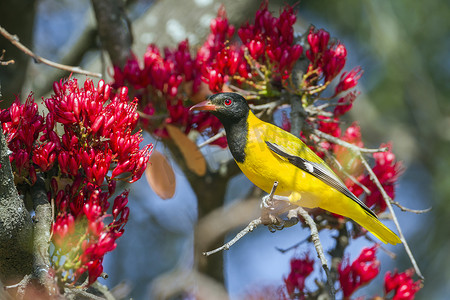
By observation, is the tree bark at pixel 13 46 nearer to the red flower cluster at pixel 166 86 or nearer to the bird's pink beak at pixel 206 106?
the red flower cluster at pixel 166 86

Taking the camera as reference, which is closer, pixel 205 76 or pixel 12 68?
pixel 205 76

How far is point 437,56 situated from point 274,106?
16.8 feet

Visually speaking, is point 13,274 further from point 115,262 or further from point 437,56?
point 437,56

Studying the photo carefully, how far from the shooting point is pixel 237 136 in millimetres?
2885

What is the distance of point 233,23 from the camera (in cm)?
433

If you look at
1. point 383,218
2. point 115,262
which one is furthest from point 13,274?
point 115,262

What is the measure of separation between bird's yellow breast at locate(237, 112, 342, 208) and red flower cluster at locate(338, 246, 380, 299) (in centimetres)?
40

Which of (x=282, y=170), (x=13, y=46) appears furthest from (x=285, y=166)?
(x=13, y=46)

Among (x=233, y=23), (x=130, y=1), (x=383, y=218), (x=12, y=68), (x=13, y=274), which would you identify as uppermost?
(x=130, y=1)

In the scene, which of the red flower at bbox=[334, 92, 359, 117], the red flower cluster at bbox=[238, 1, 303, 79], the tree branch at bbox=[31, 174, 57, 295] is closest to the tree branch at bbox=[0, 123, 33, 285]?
the tree branch at bbox=[31, 174, 57, 295]

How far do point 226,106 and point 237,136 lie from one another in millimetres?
182

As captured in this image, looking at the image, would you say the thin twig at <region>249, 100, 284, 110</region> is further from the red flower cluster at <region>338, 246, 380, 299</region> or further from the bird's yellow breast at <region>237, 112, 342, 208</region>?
the red flower cluster at <region>338, 246, 380, 299</region>

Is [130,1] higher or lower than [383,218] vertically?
higher

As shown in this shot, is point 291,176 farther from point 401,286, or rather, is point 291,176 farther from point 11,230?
point 11,230
